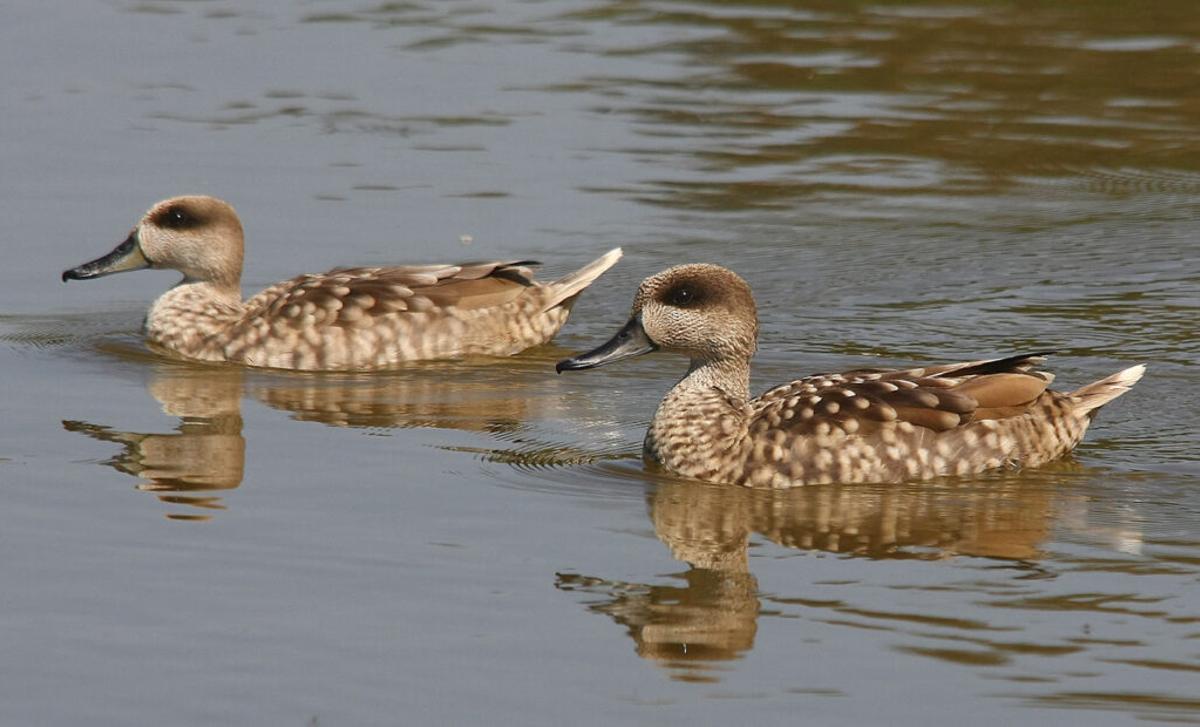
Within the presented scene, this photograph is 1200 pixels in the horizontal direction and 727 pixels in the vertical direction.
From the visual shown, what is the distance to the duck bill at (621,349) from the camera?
1076cm

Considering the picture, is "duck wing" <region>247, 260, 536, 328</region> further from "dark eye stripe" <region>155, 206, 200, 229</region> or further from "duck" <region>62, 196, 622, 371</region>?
"dark eye stripe" <region>155, 206, 200, 229</region>

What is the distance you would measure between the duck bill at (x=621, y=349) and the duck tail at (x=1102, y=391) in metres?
2.03

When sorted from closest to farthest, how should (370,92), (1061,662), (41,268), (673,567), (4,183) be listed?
1. (1061,662)
2. (673,567)
3. (41,268)
4. (4,183)
5. (370,92)

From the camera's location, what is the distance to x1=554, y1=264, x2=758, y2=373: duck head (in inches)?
418

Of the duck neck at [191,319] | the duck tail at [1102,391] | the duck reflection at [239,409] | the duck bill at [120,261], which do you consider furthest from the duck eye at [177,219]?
the duck tail at [1102,391]

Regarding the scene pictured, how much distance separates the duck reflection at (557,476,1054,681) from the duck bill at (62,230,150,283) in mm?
4612

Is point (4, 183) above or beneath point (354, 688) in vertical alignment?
above

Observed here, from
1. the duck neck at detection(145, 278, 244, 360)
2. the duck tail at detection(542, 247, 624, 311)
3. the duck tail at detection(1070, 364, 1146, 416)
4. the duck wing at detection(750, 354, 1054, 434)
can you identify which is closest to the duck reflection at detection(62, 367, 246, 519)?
the duck neck at detection(145, 278, 244, 360)

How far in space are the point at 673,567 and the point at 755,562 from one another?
13.2 inches

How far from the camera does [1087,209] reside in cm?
1620

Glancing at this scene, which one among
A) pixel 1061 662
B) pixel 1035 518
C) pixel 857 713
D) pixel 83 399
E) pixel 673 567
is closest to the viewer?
pixel 857 713

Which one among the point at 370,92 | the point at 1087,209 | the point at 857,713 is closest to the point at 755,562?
the point at 857,713

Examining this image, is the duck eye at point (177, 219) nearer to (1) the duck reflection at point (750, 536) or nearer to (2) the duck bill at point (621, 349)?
(2) the duck bill at point (621, 349)

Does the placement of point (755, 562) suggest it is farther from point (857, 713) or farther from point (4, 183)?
point (4, 183)
